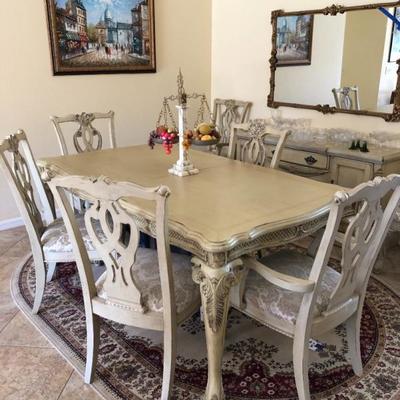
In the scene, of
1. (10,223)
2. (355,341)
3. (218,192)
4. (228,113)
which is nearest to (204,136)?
(218,192)

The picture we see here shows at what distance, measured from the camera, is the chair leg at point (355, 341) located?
191cm

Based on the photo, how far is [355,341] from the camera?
6.31ft

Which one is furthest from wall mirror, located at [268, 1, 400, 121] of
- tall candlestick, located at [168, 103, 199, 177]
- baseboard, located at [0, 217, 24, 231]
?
baseboard, located at [0, 217, 24, 231]

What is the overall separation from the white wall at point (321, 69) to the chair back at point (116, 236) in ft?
7.77

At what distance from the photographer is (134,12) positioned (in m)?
3.86

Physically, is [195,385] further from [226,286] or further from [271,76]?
[271,76]

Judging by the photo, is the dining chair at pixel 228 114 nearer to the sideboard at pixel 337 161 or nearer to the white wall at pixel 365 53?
the sideboard at pixel 337 161

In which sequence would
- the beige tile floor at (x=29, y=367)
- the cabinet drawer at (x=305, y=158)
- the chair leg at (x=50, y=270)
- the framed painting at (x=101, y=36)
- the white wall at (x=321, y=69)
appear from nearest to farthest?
the beige tile floor at (x=29, y=367)
the chair leg at (x=50, y=270)
the cabinet drawer at (x=305, y=158)
the white wall at (x=321, y=69)
the framed painting at (x=101, y=36)

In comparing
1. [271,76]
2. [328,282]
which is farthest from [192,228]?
[271,76]

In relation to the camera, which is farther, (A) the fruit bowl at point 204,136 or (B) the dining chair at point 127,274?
(A) the fruit bowl at point 204,136

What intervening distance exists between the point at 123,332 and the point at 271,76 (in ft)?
8.76

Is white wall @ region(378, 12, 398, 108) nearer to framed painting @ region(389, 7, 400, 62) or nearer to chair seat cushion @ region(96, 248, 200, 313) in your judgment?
framed painting @ region(389, 7, 400, 62)

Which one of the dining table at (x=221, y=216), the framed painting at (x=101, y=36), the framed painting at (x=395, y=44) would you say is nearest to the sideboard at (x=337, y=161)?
the framed painting at (x=395, y=44)

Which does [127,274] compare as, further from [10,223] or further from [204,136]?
[10,223]
